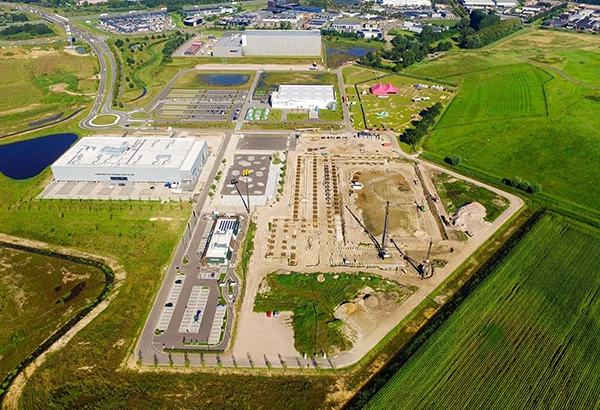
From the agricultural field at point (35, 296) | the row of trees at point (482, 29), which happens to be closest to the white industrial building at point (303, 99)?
the agricultural field at point (35, 296)

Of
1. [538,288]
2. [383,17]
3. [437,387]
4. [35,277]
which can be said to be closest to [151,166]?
[35,277]

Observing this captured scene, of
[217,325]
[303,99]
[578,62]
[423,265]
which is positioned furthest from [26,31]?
[578,62]

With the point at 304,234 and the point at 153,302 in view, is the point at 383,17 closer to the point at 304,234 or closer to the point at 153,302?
the point at 304,234

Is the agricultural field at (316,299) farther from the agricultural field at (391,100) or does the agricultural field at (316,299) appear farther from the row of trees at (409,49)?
the row of trees at (409,49)

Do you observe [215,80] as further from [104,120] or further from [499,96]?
[499,96]

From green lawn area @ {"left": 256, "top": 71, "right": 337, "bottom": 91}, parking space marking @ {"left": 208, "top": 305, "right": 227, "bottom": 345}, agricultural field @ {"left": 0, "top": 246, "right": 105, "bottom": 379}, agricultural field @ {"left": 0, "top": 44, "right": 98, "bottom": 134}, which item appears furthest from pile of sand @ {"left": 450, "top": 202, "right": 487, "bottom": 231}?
agricultural field @ {"left": 0, "top": 44, "right": 98, "bottom": 134}

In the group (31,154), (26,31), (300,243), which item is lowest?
(300,243)
